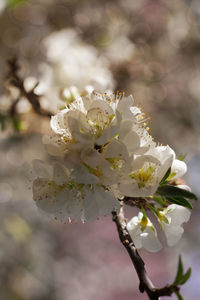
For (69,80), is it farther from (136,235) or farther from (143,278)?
(143,278)

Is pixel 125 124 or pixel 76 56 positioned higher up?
pixel 125 124

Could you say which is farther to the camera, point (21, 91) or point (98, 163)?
point (21, 91)

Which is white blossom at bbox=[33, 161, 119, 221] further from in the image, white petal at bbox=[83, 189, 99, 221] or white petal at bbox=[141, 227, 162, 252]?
white petal at bbox=[141, 227, 162, 252]

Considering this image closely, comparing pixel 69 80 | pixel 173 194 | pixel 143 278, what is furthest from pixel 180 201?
pixel 69 80

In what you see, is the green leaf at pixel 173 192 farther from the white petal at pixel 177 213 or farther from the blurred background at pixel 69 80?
the blurred background at pixel 69 80

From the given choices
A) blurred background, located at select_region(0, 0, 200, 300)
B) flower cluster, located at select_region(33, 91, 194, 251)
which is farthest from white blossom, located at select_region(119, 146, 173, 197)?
blurred background, located at select_region(0, 0, 200, 300)

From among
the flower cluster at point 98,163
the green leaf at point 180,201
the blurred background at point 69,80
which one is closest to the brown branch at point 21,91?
the blurred background at point 69,80

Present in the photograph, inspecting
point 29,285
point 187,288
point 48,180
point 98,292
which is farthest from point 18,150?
point 187,288

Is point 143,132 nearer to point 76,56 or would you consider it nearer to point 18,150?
point 76,56
